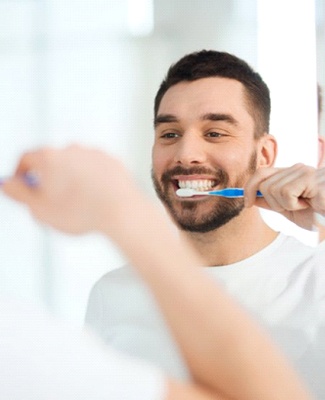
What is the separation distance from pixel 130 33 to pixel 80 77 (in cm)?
9

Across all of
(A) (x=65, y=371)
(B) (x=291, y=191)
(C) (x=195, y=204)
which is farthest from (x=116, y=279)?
(A) (x=65, y=371)

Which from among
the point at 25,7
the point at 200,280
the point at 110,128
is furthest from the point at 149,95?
the point at 200,280

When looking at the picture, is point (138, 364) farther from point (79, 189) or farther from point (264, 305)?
point (264, 305)

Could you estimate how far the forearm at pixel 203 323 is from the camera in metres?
0.53

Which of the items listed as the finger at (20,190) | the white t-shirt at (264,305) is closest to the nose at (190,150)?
the white t-shirt at (264,305)

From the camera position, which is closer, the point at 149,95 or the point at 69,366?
the point at 69,366

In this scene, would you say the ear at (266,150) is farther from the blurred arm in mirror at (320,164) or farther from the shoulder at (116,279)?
the shoulder at (116,279)

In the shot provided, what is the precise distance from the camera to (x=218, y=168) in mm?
936

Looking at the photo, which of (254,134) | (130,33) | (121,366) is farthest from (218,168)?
(121,366)

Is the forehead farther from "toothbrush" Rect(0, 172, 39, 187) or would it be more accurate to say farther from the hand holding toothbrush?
"toothbrush" Rect(0, 172, 39, 187)

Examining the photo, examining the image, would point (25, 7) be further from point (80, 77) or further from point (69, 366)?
point (69, 366)

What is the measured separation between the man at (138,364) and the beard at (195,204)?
1.10ft

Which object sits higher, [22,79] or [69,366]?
[22,79]

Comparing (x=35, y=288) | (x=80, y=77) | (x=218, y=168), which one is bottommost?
(x=35, y=288)
